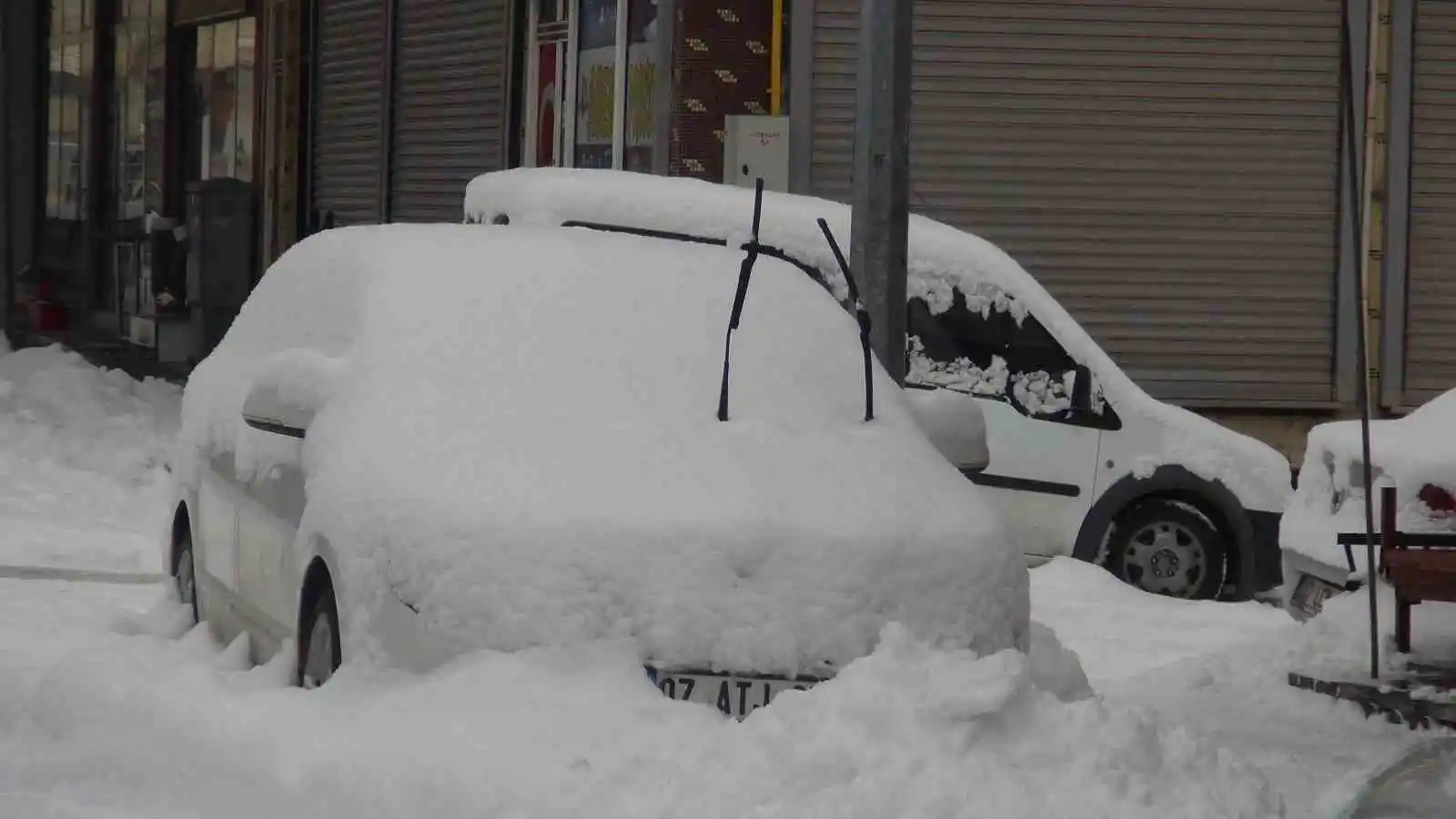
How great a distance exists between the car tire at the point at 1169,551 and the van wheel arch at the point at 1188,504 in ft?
0.13

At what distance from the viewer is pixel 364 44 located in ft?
73.9

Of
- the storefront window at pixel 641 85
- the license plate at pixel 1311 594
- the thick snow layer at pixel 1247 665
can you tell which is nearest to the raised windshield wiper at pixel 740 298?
the thick snow layer at pixel 1247 665

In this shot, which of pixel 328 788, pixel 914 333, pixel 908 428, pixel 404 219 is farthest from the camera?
pixel 404 219

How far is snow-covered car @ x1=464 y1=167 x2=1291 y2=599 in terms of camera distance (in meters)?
12.4

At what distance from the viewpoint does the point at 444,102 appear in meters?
21.1

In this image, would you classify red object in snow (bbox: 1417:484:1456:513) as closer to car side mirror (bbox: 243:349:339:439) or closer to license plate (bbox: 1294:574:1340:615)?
license plate (bbox: 1294:574:1340:615)

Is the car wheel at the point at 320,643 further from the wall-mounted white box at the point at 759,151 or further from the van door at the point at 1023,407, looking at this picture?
the wall-mounted white box at the point at 759,151

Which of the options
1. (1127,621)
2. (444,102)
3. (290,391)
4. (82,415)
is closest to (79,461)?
(82,415)

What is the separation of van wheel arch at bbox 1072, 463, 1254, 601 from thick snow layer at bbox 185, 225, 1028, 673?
4672 millimetres

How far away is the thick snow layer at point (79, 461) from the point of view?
12719 mm

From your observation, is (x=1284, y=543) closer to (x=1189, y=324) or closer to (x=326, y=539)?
(x=326, y=539)

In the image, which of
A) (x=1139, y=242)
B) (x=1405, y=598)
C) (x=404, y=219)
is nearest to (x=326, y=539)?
(x=1405, y=598)

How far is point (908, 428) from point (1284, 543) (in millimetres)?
3012

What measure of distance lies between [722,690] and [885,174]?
15.2ft
